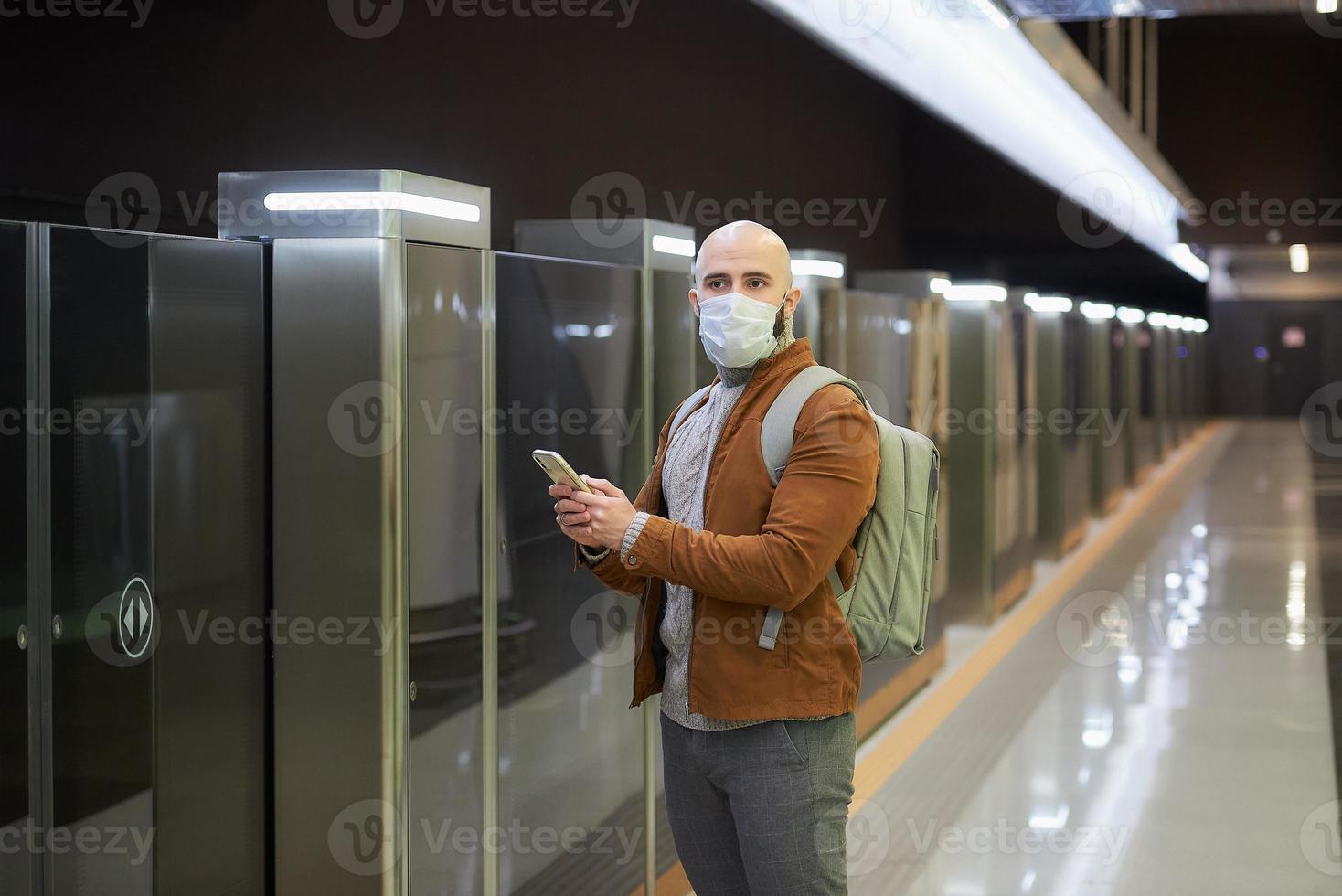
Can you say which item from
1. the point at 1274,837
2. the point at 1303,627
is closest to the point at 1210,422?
the point at 1303,627

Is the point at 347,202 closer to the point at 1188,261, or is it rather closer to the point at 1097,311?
the point at 1097,311

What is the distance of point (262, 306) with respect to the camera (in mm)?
2746

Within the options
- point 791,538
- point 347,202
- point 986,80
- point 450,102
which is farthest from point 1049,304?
point 791,538

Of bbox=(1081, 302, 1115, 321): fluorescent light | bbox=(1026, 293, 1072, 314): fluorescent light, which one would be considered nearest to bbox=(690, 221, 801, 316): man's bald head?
bbox=(1026, 293, 1072, 314): fluorescent light

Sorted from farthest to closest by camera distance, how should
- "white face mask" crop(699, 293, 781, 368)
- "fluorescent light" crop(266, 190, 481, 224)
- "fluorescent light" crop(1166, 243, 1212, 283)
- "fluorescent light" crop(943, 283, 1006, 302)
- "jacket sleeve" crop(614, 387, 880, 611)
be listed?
"fluorescent light" crop(1166, 243, 1212, 283), "fluorescent light" crop(943, 283, 1006, 302), "fluorescent light" crop(266, 190, 481, 224), "white face mask" crop(699, 293, 781, 368), "jacket sleeve" crop(614, 387, 880, 611)

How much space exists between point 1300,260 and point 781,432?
3253 cm

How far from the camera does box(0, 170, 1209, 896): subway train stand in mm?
2320

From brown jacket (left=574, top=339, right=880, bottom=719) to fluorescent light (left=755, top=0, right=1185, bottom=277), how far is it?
12.4 ft

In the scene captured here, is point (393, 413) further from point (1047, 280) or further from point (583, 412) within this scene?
point (1047, 280)

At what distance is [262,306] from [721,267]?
3.47ft

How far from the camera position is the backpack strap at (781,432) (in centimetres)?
214

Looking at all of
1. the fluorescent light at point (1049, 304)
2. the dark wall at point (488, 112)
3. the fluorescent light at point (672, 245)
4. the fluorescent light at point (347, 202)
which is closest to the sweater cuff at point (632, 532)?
the fluorescent light at point (347, 202)

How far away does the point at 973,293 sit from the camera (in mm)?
8367

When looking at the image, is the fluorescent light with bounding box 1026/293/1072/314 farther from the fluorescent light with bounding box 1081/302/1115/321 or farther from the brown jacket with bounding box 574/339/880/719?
the brown jacket with bounding box 574/339/880/719
